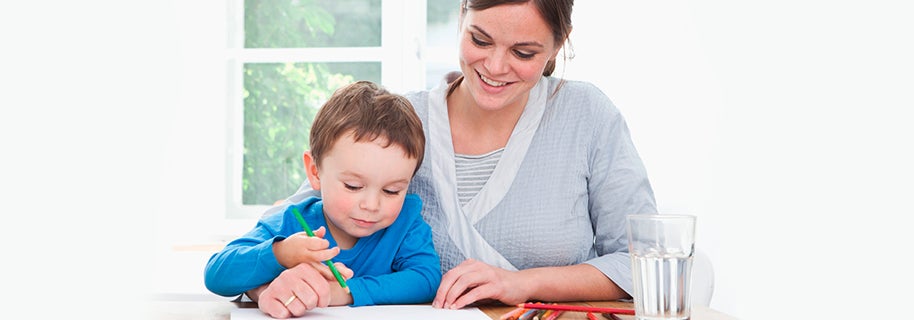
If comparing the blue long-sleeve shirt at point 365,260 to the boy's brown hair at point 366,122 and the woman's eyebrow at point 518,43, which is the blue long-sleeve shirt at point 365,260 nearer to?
the boy's brown hair at point 366,122

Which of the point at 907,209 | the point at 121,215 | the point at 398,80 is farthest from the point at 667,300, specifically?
the point at 398,80

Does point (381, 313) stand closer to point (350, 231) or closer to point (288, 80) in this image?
point (350, 231)

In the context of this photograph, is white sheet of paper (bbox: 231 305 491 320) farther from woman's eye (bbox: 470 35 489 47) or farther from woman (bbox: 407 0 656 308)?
woman's eye (bbox: 470 35 489 47)

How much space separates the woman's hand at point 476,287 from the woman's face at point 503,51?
0.36 meters

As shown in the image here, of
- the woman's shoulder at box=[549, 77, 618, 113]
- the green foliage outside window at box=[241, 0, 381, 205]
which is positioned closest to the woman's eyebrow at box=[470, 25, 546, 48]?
the woman's shoulder at box=[549, 77, 618, 113]

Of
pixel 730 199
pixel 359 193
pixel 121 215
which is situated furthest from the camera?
pixel 730 199

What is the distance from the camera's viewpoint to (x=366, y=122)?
1.31m

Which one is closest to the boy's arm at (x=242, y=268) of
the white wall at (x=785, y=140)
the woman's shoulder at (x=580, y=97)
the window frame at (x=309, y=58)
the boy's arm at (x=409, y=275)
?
the boy's arm at (x=409, y=275)

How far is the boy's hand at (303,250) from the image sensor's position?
112 cm

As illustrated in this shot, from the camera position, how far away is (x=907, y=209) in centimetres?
202

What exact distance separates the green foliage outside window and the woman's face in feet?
6.44

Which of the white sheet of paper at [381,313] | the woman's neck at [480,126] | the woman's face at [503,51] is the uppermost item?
the woman's face at [503,51]

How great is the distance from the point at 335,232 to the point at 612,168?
19.6 inches

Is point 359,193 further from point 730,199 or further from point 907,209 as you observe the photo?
point 730,199
